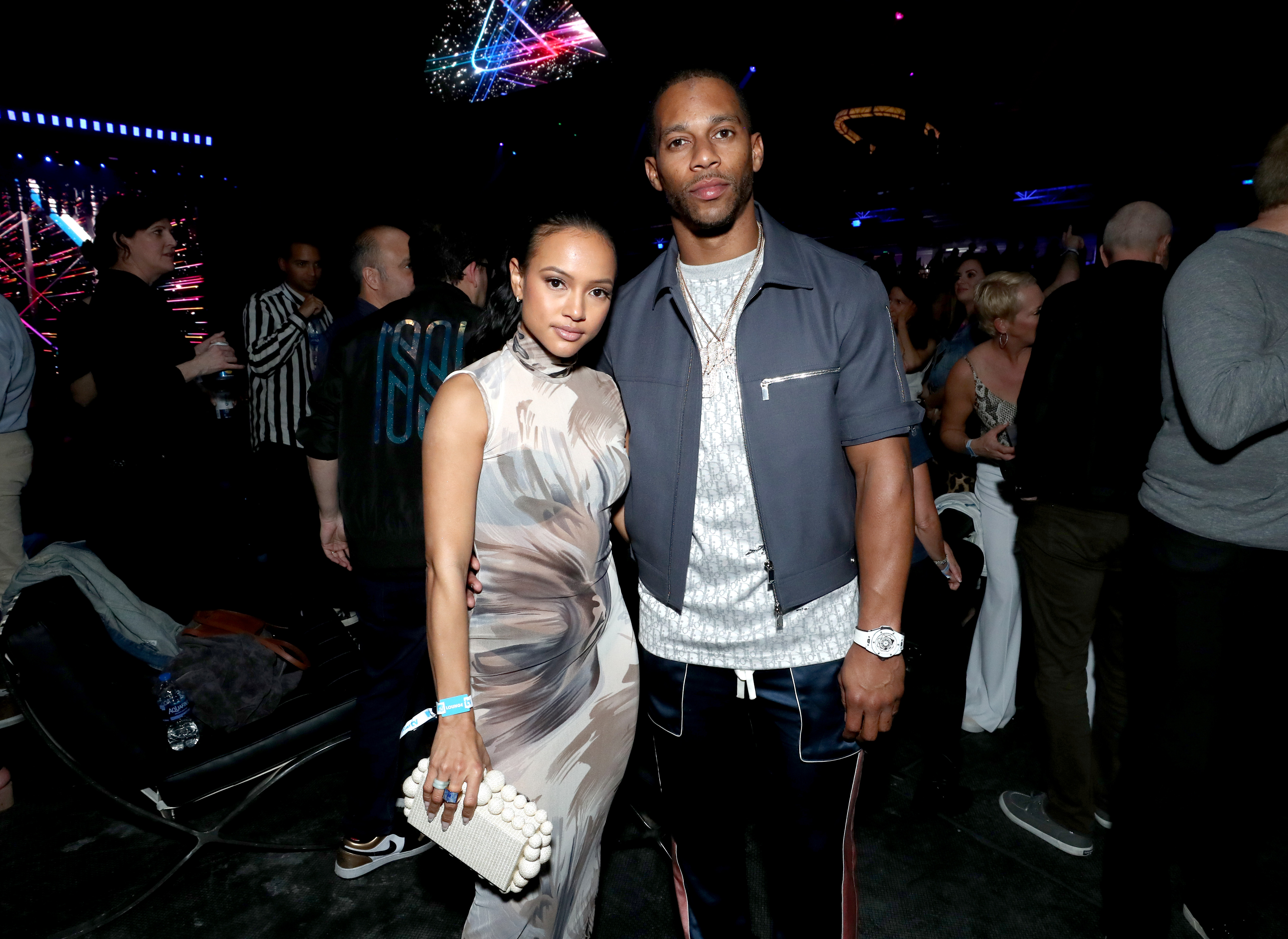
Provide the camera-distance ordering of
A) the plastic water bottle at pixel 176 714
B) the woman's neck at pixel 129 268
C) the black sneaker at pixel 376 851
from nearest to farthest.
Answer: the black sneaker at pixel 376 851
the plastic water bottle at pixel 176 714
the woman's neck at pixel 129 268

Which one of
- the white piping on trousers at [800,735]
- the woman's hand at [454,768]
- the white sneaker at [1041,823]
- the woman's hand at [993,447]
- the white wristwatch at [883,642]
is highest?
the woman's hand at [993,447]

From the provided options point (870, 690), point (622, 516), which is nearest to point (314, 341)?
point (622, 516)

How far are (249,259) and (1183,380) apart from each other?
9.99 metres

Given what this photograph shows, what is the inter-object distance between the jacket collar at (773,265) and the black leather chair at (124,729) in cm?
248

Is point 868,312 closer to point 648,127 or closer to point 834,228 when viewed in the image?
point 648,127

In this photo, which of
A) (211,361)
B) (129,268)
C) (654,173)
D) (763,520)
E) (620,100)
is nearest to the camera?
(763,520)

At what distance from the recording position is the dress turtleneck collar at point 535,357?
153 centimetres

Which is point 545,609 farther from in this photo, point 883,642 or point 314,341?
point 314,341

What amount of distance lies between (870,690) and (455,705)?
884 millimetres

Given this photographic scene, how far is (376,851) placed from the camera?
2.65 metres

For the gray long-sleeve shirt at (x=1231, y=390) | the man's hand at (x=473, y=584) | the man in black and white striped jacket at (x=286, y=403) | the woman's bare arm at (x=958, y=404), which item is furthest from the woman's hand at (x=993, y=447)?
the man in black and white striped jacket at (x=286, y=403)

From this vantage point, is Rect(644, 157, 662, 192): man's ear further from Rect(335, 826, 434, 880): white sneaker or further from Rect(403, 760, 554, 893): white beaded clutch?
Rect(335, 826, 434, 880): white sneaker

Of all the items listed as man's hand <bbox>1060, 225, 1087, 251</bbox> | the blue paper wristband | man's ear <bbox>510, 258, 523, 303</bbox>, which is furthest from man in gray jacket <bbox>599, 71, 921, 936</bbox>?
man's hand <bbox>1060, 225, 1087, 251</bbox>

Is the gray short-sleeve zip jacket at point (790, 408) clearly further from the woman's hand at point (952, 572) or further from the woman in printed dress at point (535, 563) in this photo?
the woman's hand at point (952, 572)
